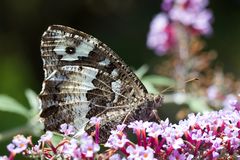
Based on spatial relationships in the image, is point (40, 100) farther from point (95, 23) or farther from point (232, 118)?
point (95, 23)

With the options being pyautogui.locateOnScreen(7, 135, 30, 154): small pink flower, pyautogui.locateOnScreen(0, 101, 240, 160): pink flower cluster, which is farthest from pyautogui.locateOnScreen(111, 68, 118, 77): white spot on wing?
pyautogui.locateOnScreen(7, 135, 30, 154): small pink flower

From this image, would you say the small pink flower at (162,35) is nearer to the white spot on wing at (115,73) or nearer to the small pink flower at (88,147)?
the white spot on wing at (115,73)

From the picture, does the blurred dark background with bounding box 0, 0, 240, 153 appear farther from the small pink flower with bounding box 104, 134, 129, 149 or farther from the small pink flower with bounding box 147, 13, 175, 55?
the small pink flower with bounding box 104, 134, 129, 149

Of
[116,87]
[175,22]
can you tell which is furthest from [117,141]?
[175,22]

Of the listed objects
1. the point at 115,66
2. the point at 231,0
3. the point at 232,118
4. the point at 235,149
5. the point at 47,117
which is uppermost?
the point at 231,0

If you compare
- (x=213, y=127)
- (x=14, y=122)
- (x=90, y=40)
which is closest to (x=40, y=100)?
(x=90, y=40)

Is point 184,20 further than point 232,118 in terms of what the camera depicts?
Yes

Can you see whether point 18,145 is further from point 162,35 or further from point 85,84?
point 162,35
